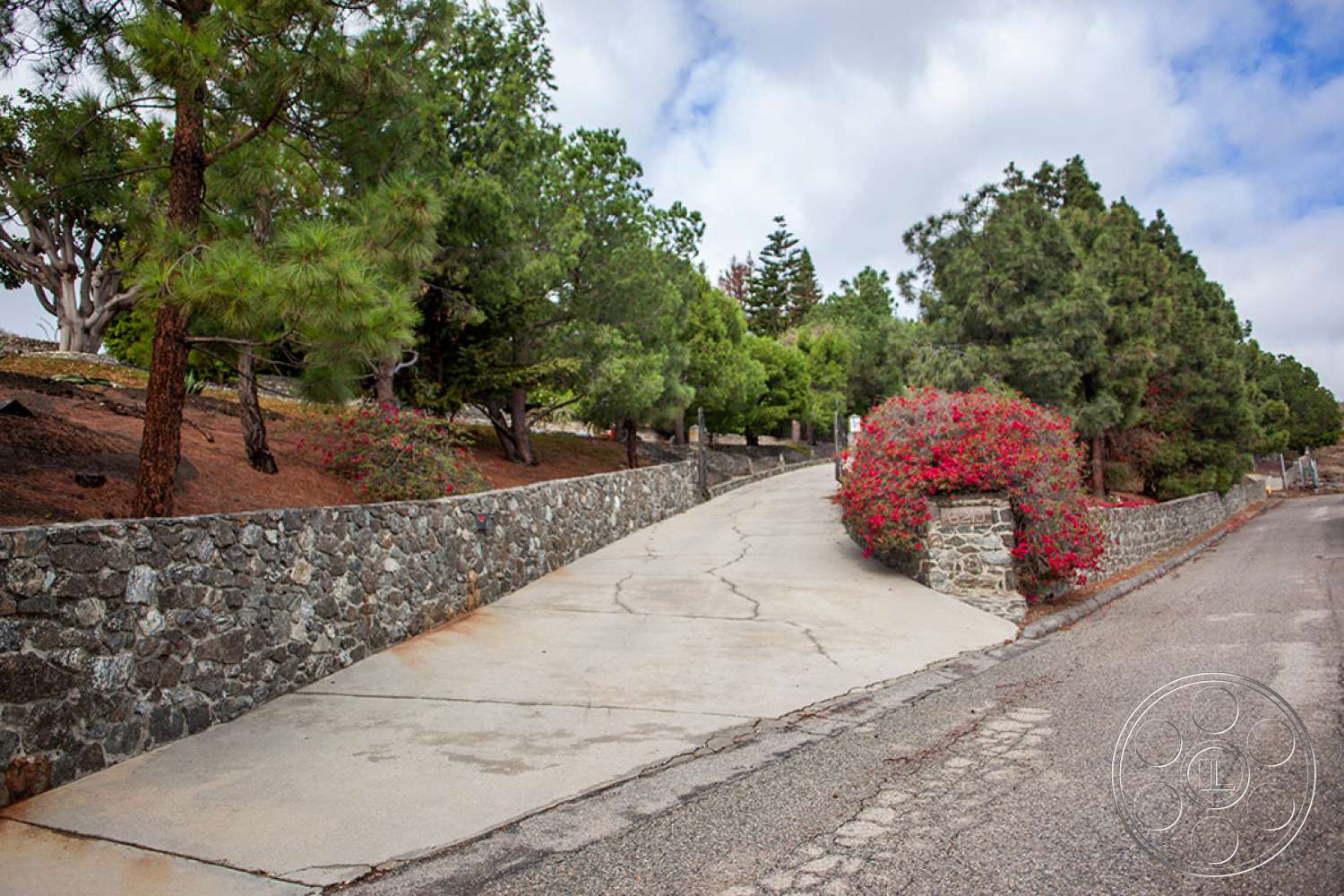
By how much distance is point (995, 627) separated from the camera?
30.5 feet

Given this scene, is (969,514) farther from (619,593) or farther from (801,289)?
(801,289)

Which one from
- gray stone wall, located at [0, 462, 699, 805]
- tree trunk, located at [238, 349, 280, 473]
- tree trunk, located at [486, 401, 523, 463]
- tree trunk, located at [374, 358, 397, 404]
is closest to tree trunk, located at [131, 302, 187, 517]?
gray stone wall, located at [0, 462, 699, 805]

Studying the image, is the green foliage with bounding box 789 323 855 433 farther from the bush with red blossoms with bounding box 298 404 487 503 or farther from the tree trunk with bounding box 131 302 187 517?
the tree trunk with bounding box 131 302 187 517

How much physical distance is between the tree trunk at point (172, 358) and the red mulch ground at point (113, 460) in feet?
2.70

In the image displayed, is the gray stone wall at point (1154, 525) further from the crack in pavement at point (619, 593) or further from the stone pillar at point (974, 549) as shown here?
the crack in pavement at point (619, 593)

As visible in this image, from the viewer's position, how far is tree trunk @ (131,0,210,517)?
21.5 feet

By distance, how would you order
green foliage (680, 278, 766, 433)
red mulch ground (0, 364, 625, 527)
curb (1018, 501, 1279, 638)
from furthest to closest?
green foliage (680, 278, 766, 433)
curb (1018, 501, 1279, 638)
red mulch ground (0, 364, 625, 527)

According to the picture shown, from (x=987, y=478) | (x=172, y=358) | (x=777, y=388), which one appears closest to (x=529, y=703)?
(x=172, y=358)

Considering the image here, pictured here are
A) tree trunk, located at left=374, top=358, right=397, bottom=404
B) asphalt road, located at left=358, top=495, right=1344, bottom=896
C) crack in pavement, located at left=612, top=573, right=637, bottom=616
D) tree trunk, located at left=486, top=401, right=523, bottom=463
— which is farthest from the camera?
tree trunk, located at left=486, top=401, right=523, bottom=463

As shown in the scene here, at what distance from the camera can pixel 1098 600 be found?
39.0ft

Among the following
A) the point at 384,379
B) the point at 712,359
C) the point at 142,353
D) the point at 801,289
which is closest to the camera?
the point at 384,379

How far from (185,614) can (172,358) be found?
2.20 metres

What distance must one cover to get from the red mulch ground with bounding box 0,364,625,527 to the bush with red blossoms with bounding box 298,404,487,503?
297 mm

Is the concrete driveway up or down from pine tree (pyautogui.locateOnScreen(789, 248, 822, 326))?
down
